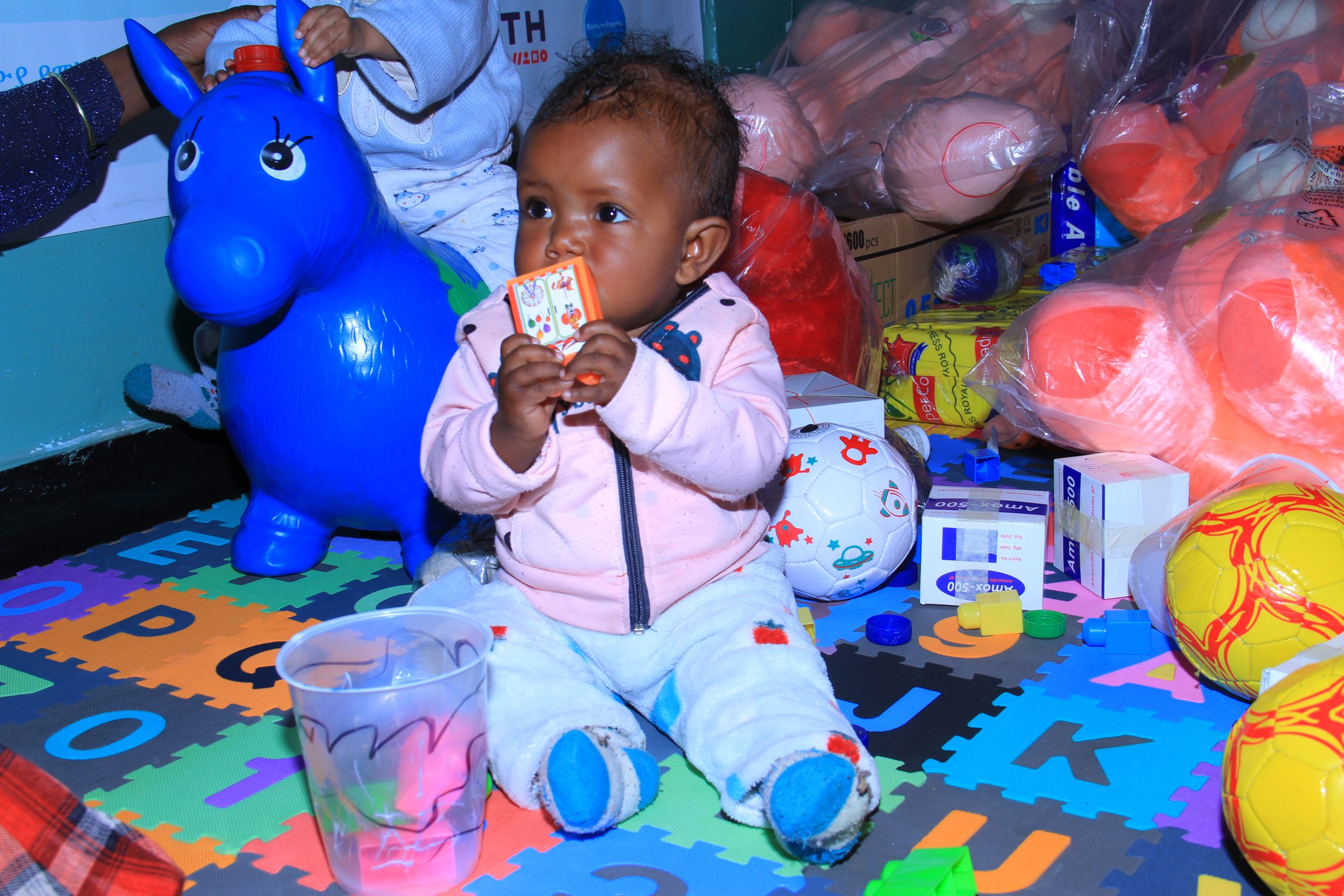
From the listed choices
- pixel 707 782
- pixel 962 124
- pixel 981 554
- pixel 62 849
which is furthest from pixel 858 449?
pixel 962 124

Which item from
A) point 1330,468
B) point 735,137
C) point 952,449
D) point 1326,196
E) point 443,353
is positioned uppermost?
point 735,137

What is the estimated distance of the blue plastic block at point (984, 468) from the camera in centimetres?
184

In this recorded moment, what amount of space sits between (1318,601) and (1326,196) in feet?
2.42

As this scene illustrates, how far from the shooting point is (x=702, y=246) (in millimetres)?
1182

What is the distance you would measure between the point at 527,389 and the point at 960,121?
163 cm

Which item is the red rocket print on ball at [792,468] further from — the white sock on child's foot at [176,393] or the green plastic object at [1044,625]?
the white sock on child's foot at [176,393]

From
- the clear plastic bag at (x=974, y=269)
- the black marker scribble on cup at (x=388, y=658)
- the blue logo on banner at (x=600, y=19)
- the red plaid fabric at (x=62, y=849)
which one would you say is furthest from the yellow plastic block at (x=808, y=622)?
the blue logo on banner at (x=600, y=19)

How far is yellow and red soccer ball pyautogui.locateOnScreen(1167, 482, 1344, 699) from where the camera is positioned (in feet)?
3.62

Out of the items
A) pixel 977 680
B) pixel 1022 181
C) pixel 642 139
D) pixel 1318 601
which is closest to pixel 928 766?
pixel 977 680

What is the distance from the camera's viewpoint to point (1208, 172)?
85.0 inches

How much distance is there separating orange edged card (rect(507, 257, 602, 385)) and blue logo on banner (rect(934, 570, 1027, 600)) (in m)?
0.68

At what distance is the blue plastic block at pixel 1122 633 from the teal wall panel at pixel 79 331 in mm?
1571

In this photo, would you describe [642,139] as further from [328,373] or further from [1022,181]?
[1022,181]

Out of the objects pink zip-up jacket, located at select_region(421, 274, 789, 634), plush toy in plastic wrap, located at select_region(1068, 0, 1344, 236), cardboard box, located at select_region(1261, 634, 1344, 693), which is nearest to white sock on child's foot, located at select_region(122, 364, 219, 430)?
pink zip-up jacket, located at select_region(421, 274, 789, 634)
